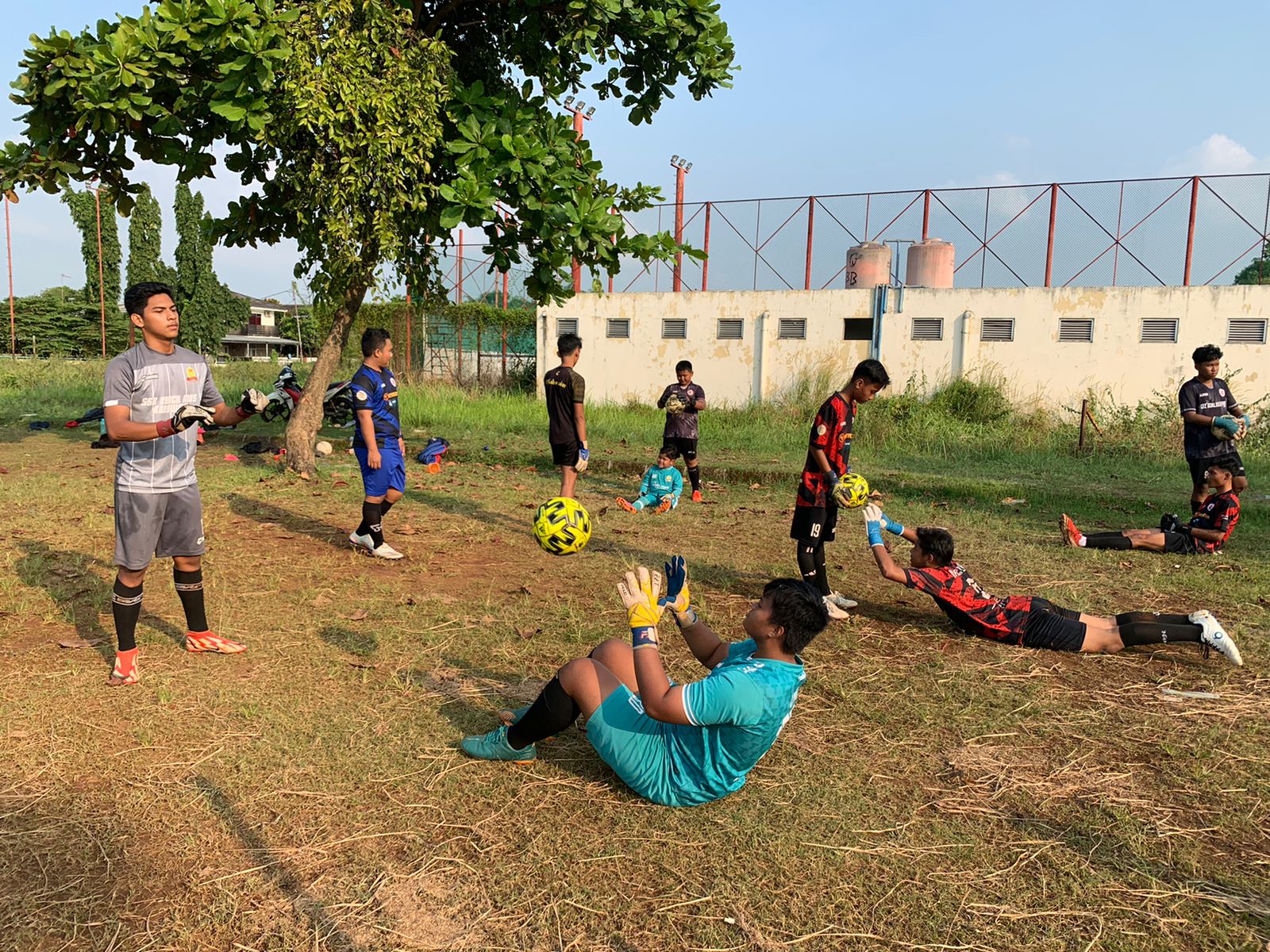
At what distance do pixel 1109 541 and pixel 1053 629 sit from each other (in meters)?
3.61

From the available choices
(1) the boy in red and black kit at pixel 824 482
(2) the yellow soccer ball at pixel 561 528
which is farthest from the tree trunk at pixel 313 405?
(1) the boy in red and black kit at pixel 824 482

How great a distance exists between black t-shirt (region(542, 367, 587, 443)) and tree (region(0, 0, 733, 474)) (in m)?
1.68

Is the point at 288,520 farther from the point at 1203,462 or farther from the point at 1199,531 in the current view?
the point at 1203,462

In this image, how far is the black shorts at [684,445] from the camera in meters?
11.5

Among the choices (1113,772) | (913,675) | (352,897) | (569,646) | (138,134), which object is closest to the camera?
(352,897)

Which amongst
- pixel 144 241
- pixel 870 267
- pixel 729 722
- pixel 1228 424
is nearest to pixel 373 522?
pixel 729 722

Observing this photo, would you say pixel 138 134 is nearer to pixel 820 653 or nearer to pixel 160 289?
pixel 160 289

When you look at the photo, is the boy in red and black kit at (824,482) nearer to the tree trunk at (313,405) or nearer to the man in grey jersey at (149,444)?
the man in grey jersey at (149,444)

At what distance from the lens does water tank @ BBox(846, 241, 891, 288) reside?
22.2 meters

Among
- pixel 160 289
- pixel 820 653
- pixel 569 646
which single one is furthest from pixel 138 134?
pixel 820 653

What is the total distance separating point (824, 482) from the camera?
6703mm

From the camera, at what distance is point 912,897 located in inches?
128

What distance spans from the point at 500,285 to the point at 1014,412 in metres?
15.5

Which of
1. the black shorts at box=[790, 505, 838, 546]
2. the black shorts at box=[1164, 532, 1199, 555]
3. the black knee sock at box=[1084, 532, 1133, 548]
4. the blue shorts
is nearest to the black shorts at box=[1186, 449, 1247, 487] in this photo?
the black shorts at box=[1164, 532, 1199, 555]
